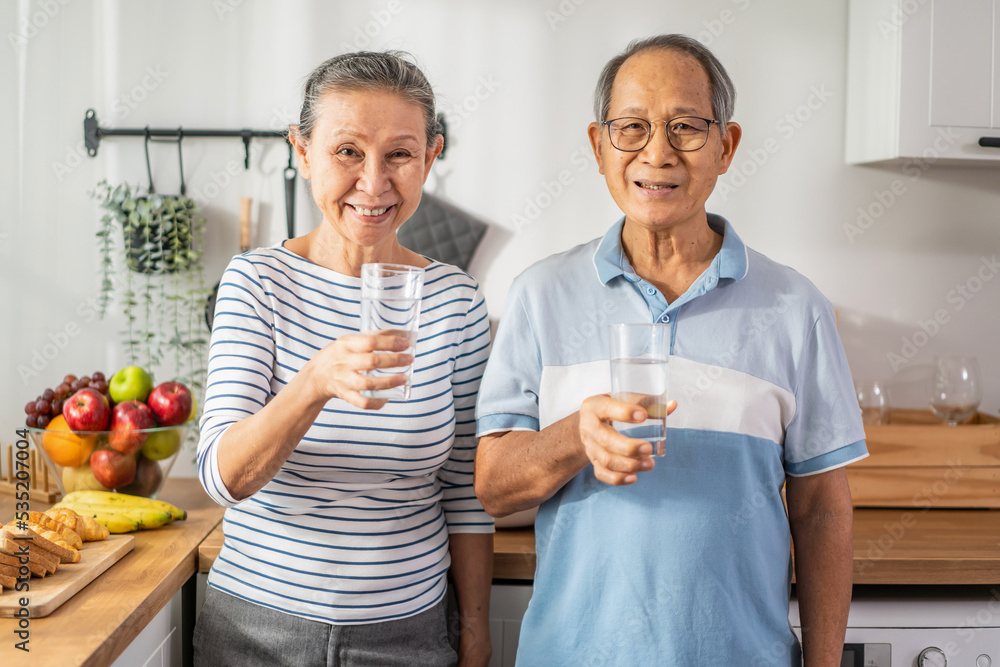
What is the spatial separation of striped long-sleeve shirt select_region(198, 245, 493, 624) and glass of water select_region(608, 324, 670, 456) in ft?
1.27

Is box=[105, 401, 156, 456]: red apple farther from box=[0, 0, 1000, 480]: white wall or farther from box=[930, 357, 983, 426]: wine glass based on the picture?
box=[930, 357, 983, 426]: wine glass

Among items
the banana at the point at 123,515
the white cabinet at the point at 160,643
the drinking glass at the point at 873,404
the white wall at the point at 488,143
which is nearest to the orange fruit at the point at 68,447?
the banana at the point at 123,515

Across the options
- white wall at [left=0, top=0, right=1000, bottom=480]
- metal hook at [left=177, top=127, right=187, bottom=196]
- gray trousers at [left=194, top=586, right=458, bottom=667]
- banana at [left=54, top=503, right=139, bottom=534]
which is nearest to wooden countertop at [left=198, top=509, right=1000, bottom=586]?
banana at [left=54, top=503, right=139, bottom=534]

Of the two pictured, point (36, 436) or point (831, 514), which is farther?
point (36, 436)

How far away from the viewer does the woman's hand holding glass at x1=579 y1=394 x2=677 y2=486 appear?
83 cm

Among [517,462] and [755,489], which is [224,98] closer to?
[517,462]

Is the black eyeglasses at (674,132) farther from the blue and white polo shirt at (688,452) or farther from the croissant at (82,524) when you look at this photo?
the croissant at (82,524)

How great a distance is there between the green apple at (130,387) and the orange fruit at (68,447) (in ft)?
0.38

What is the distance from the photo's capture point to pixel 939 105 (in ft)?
6.18

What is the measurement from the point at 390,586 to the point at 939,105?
1.64 m

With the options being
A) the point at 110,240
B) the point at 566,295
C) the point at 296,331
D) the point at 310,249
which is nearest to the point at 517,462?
the point at 566,295

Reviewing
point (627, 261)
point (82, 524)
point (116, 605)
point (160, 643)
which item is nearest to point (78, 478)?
point (82, 524)

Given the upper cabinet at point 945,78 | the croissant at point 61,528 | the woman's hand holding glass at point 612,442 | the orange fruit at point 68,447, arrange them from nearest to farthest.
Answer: the woman's hand holding glass at point 612,442 < the croissant at point 61,528 < the orange fruit at point 68,447 < the upper cabinet at point 945,78

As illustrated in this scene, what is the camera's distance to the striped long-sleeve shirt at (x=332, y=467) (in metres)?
1.12
